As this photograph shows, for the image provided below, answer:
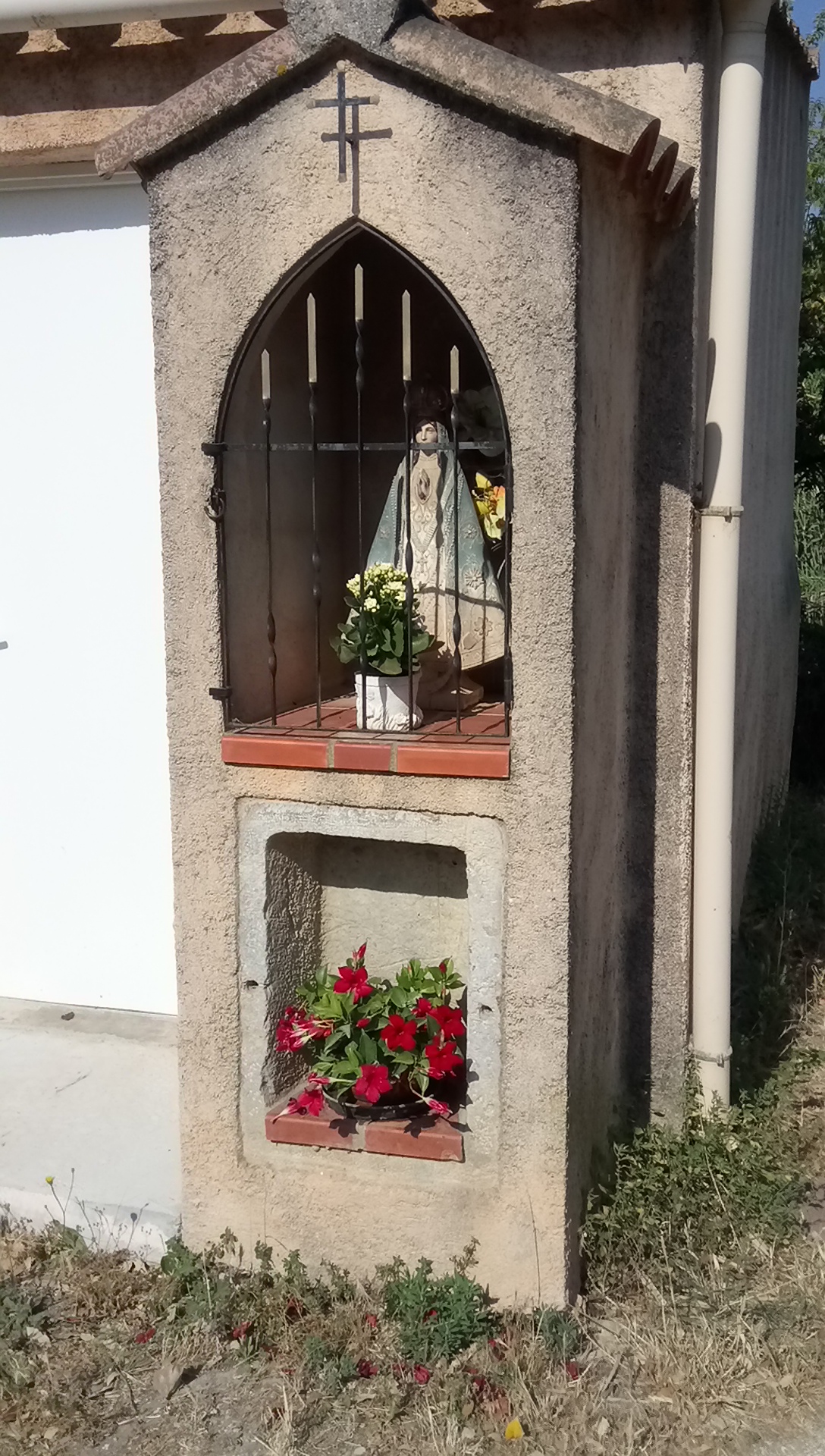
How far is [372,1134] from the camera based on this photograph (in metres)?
3.17

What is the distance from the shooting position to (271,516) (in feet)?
11.4

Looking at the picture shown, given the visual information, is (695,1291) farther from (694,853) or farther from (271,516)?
(271,516)

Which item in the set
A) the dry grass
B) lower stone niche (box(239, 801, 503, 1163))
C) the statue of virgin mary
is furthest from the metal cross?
the dry grass

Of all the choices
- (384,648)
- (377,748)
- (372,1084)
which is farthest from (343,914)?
(384,648)

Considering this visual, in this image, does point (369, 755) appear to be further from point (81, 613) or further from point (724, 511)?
point (81, 613)

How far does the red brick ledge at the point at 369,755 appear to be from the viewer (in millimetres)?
2986

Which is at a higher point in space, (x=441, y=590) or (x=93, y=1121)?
(x=441, y=590)

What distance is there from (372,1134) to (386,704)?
1.06 meters

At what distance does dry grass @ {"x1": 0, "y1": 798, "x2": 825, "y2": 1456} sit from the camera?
110 inches

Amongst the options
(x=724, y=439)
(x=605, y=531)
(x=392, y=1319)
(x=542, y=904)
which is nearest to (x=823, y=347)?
(x=724, y=439)

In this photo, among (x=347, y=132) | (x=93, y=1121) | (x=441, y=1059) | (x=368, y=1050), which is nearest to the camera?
(x=347, y=132)

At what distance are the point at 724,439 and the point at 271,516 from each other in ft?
4.23

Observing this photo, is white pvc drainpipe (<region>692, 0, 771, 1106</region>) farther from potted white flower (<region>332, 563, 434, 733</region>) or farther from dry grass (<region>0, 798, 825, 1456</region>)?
potted white flower (<region>332, 563, 434, 733</region>)

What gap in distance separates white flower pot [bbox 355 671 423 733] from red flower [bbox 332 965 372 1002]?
2.01 ft
